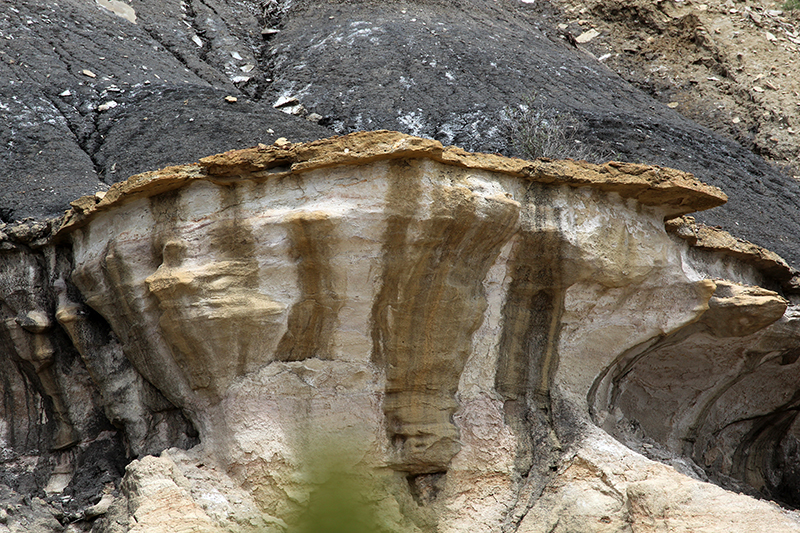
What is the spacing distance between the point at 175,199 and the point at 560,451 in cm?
290

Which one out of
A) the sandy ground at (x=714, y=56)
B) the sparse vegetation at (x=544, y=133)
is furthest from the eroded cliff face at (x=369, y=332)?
the sandy ground at (x=714, y=56)

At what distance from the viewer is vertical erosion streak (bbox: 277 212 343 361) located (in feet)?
14.3

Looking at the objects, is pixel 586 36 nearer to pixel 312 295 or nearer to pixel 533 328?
pixel 533 328

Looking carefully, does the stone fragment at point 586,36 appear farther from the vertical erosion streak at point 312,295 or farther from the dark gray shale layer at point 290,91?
the vertical erosion streak at point 312,295

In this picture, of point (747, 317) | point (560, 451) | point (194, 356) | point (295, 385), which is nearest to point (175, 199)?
point (194, 356)

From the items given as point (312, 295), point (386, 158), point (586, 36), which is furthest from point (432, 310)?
point (586, 36)

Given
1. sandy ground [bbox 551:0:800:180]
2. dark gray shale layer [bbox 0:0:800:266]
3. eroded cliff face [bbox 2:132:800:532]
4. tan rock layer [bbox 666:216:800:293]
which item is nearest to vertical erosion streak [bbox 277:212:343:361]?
eroded cliff face [bbox 2:132:800:532]

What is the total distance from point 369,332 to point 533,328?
1127mm

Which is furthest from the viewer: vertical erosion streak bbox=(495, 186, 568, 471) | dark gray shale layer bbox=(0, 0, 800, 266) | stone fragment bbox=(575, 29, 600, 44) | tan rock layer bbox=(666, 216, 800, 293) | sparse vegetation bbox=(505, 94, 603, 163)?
stone fragment bbox=(575, 29, 600, 44)

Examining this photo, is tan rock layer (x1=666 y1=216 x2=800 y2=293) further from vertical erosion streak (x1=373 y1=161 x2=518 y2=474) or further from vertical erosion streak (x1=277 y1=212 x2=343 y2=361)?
vertical erosion streak (x1=277 y1=212 x2=343 y2=361)

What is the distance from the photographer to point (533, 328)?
16.3 ft

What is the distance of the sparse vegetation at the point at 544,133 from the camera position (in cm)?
730

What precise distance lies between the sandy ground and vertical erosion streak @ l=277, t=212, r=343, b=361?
7.30 m

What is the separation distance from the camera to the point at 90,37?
27.7 feet
